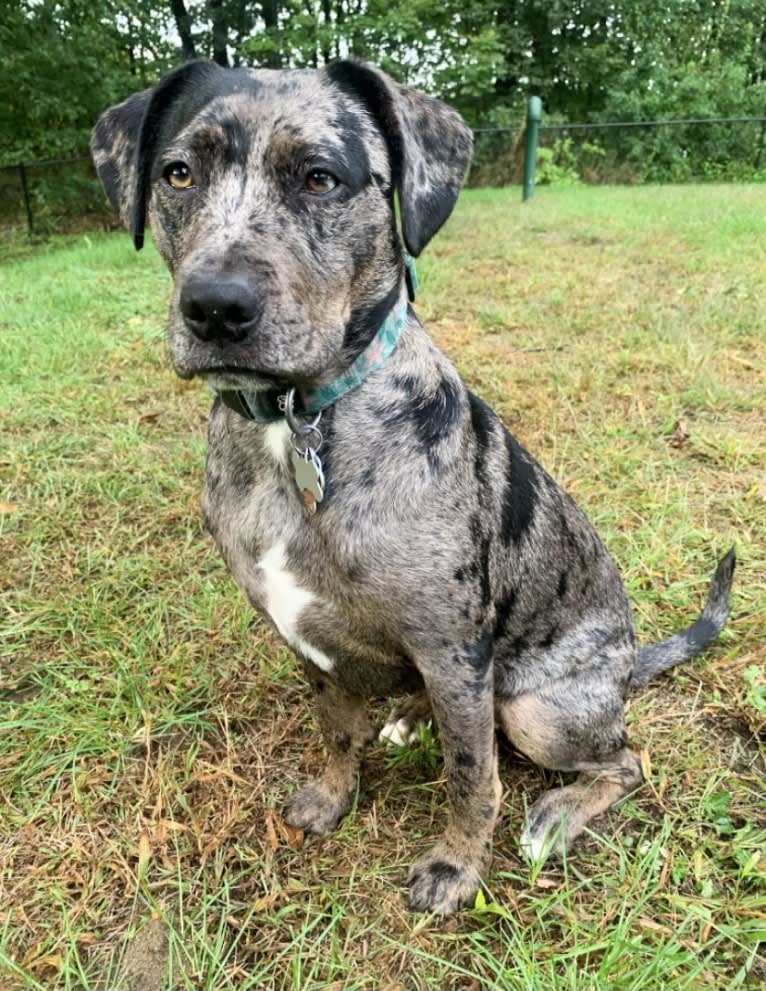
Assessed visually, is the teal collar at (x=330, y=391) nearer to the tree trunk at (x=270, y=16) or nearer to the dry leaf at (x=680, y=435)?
the dry leaf at (x=680, y=435)

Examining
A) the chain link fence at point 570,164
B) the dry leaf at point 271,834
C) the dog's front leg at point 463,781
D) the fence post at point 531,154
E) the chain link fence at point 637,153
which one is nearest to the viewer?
the dog's front leg at point 463,781

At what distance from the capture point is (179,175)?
192 cm

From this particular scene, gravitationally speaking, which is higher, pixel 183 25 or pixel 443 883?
pixel 183 25

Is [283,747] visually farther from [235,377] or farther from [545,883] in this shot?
[235,377]

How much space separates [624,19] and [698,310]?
24640 millimetres

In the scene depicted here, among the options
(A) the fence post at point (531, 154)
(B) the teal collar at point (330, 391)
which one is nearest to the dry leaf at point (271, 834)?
(B) the teal collar at point (330, 391)

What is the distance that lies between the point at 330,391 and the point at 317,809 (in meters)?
1.38

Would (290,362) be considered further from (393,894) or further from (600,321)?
(600,321)

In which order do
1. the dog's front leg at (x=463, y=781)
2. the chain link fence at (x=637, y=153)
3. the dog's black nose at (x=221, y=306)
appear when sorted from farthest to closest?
the chain link fence at (x=637, y=153)
the dog's front leg at (x=463, y=781)
the dog's black nose at (x=221, y=306)

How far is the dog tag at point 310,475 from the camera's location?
73.9 inches

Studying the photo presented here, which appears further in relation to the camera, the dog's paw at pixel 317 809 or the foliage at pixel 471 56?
the foliage at pixel 471 56

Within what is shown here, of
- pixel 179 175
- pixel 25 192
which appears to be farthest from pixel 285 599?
pixel 25 192

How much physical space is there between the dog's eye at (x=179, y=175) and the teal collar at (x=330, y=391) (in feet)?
1.80

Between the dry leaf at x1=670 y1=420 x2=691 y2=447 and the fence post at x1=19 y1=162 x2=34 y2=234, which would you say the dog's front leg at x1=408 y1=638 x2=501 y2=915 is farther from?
the fence post at x1=19 y1=162 x2=34 y2=234
